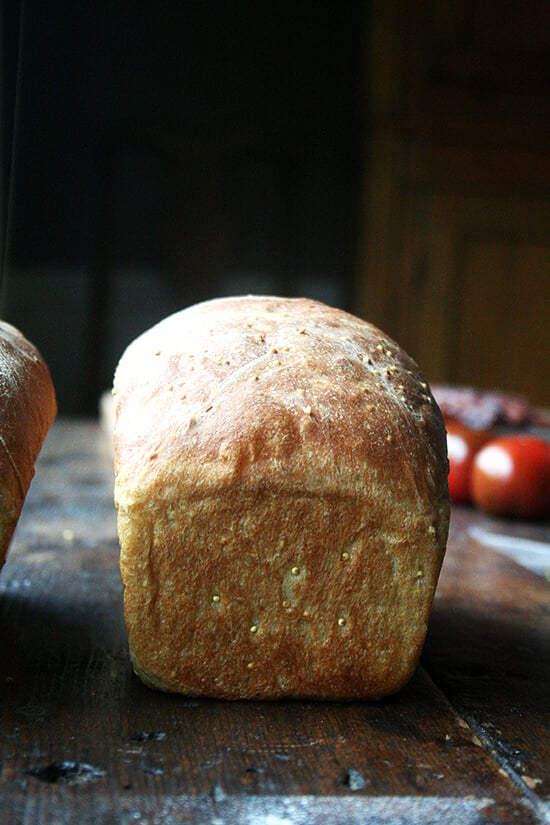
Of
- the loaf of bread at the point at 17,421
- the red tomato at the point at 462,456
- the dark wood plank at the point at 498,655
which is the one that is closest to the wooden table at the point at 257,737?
the dark wood plank at the point at 498,655

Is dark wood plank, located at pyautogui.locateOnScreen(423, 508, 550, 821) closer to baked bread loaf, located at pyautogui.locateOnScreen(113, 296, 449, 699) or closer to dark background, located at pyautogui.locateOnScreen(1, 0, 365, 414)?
baked bread loaf, located at pyautogui.locateOnScreen(113, 296, 449, 699)

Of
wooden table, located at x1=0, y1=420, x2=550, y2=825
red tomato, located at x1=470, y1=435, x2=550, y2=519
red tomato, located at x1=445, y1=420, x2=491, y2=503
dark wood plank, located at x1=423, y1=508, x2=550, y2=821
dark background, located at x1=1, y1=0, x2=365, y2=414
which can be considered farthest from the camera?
dark background, located at x1=1, y1=0, x2=365, y2=414

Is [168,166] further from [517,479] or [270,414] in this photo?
[270,414]

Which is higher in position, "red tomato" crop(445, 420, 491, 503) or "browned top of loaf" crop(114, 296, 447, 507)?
"browned top of loaf" crop(114, 296, 447, 507)

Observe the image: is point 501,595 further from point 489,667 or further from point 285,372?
point 285,372

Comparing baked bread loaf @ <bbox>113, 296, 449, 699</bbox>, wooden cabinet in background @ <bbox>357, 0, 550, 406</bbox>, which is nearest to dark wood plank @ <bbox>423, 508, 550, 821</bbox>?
baked bread loaf @ <bbox>113, 296, 449, 699</bbox>

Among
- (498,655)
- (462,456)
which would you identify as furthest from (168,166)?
(498,655)
